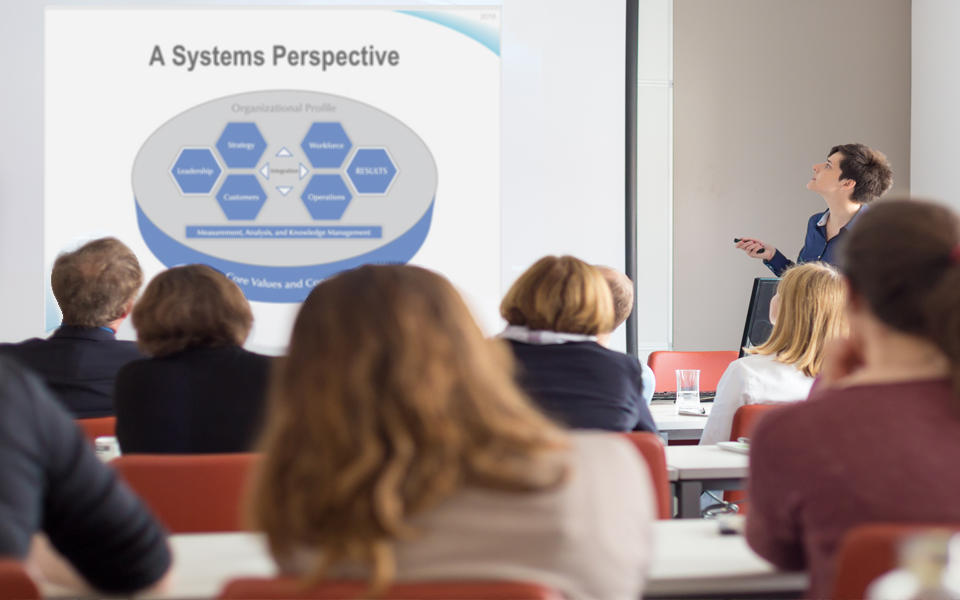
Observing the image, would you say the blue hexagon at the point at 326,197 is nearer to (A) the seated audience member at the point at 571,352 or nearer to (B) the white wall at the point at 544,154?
(B) the white wall at the point at 544,154

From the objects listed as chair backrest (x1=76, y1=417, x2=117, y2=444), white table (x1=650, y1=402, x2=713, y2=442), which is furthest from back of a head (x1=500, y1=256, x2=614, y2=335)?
chair backrest (x1=76, y1=417, x2=117, y2=444)

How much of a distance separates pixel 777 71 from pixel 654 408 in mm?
3335

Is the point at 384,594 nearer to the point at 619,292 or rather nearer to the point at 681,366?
the point at 619,292

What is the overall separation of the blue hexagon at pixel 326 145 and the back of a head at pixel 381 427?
12.5ft

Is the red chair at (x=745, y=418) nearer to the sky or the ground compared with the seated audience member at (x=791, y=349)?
nearer to the ground

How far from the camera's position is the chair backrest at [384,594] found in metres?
0.90

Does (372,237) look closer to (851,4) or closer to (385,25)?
(385,25)

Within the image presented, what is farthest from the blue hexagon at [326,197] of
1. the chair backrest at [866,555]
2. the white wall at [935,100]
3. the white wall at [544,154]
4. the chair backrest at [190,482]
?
the chair backrest at [866,555]

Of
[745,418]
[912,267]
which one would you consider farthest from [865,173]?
[912,267]

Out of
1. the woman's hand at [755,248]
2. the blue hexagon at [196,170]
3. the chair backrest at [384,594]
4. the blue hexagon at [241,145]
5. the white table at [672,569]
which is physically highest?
the blue hexagon at [241,145]

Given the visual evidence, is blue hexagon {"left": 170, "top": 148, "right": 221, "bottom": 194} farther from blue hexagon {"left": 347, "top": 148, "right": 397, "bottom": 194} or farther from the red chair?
the red chair

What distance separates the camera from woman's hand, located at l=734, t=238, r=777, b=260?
465 centimetres

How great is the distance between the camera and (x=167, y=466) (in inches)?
67.1

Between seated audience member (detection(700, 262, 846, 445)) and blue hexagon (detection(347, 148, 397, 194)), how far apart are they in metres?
2.32
